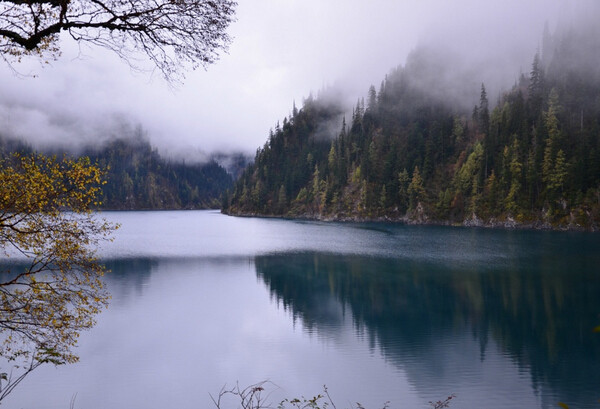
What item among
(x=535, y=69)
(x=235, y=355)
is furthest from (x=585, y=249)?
(x=535, y=69)

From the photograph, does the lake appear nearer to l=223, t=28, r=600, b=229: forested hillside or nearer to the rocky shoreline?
the rocky shoreline

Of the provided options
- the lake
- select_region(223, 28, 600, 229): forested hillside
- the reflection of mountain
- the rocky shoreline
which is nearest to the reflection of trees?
the lake

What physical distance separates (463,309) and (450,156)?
108095 mm

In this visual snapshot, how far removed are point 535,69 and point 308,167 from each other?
301 feet

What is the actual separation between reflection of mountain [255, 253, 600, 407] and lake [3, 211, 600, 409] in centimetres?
13

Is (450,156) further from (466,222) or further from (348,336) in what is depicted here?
(348,336)

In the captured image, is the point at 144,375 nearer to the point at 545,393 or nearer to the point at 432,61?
the point at 545,393

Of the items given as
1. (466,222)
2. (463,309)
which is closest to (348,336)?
(463,309)

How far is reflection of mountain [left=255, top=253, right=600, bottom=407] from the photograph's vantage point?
66.3 ft

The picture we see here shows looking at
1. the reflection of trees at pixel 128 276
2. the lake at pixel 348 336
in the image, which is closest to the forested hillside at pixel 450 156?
the lake at pixel 348 336

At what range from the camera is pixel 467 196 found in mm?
108125

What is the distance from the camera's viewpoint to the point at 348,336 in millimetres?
24734

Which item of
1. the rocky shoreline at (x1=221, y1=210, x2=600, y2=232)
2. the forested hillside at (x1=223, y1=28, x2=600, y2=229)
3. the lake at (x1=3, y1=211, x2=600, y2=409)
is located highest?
the forested hillside at (x1=223, y1=28, x2=600, y2=229)

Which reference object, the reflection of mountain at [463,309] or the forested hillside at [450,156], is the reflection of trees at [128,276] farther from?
the forested hillside at [450,156]
